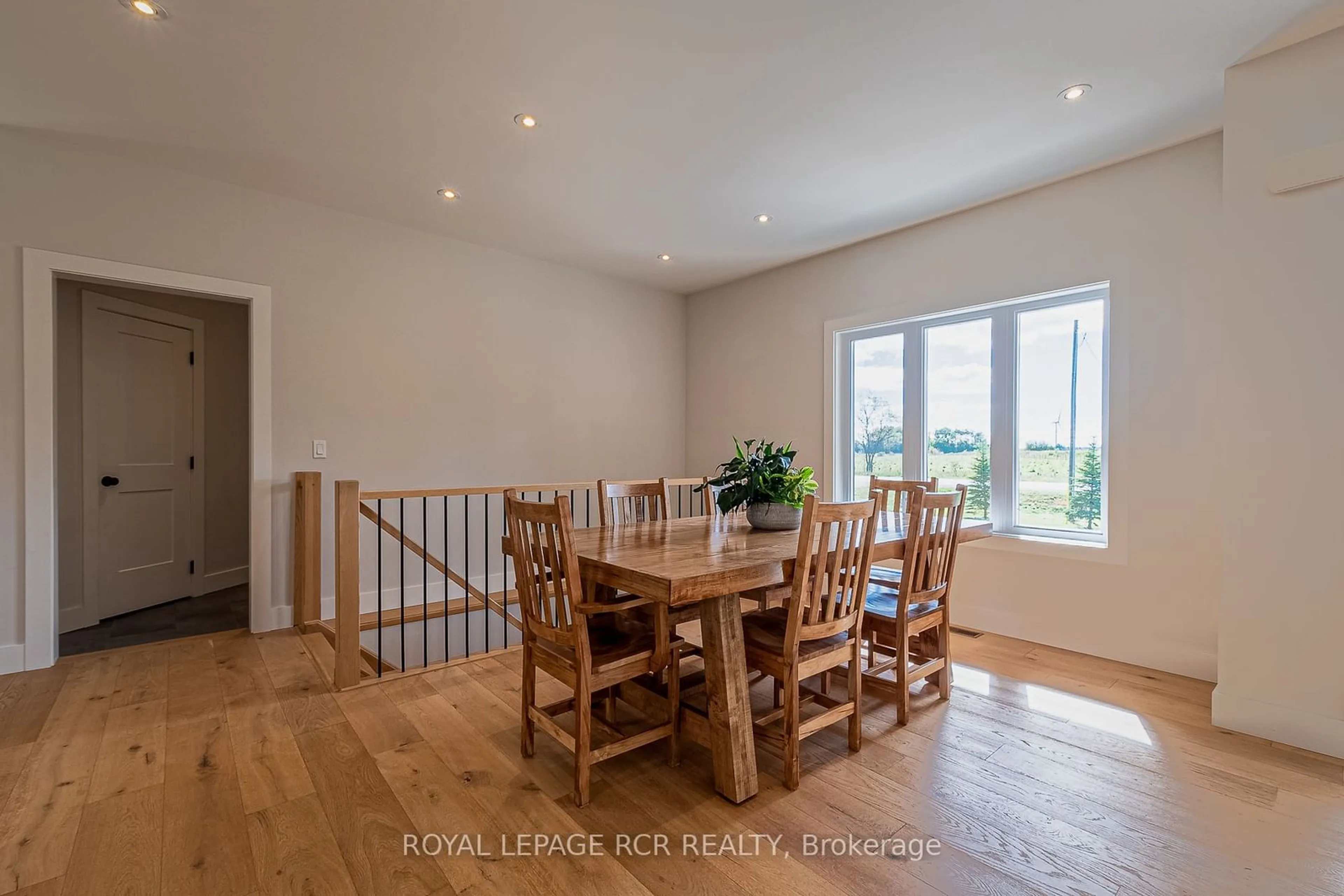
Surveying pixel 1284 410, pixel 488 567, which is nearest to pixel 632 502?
pixel 488 567

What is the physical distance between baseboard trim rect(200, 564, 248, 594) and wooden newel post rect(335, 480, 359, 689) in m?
2.70

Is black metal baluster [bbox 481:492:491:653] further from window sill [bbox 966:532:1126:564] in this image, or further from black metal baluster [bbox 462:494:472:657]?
window sill [bbox 966:532:1126:564]

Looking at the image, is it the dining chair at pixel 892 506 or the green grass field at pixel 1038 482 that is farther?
the green grass field at pixel 1038 482

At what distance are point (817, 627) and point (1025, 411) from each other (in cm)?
240

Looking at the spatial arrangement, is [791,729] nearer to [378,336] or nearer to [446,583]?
[446,583]

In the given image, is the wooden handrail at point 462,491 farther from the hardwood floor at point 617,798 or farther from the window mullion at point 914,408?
the window mullion at point 914,408

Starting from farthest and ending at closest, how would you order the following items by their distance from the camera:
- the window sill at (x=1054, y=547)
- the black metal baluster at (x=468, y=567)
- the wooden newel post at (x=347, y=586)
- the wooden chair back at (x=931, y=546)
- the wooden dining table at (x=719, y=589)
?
the black metal baluster at (x=468, y=567), the window sill at (x=1054, y=547), the wooden newel post at (x=347, y=586), the wooden chair back at (x=931, y=546), the wooden dining table at (x=719, y=589)

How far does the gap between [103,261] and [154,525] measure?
82.7 inches

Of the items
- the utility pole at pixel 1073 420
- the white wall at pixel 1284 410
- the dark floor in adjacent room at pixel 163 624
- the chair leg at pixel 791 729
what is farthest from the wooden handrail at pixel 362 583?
the white wall at pixel 1284 410

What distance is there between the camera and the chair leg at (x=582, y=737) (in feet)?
5.89

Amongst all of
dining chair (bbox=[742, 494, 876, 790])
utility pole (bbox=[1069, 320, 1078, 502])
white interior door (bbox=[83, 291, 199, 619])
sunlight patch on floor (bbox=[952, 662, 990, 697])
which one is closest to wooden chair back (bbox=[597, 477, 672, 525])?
dining chair (bbox=[742, 494, 876, 790])

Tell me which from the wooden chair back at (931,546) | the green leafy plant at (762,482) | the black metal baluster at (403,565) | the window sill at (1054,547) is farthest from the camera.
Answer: the black metal baluster at (403,565)

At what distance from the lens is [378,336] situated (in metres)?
3.92

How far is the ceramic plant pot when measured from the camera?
2.53m
